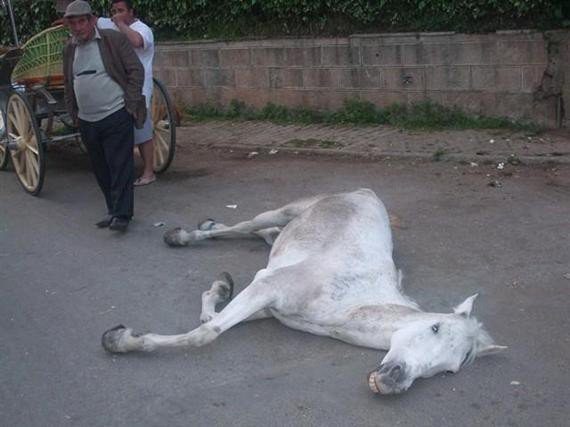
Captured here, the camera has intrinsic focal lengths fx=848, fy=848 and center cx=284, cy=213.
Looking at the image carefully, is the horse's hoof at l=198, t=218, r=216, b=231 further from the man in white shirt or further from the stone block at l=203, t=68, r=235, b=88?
the stone block at l=203, t=68, r=235, b=88

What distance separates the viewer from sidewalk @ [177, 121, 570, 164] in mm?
8836

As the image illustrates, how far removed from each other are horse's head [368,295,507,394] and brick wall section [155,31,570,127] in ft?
19.7

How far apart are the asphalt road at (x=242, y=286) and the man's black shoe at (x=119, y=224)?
9 centimetres

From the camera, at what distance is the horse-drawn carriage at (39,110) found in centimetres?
823

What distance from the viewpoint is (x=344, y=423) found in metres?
3.98

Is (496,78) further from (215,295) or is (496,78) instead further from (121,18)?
(215,295)

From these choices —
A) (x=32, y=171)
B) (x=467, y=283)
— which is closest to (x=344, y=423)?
(x=467, y=283)

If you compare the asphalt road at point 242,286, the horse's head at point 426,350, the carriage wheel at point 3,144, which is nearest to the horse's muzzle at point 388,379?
the horse's head at point 426,350

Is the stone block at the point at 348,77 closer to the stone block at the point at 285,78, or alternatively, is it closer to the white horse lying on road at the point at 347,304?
the stone block at the point at 285,78

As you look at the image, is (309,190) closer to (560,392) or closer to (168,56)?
(560,392)

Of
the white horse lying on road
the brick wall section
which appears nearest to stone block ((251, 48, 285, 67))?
the brick wall section

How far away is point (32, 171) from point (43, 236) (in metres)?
1.47

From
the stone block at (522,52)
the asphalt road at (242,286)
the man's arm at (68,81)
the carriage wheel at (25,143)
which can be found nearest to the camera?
the asphalt road at (242,286)

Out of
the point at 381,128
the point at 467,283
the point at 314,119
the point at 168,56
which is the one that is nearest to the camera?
the point at 467,283
